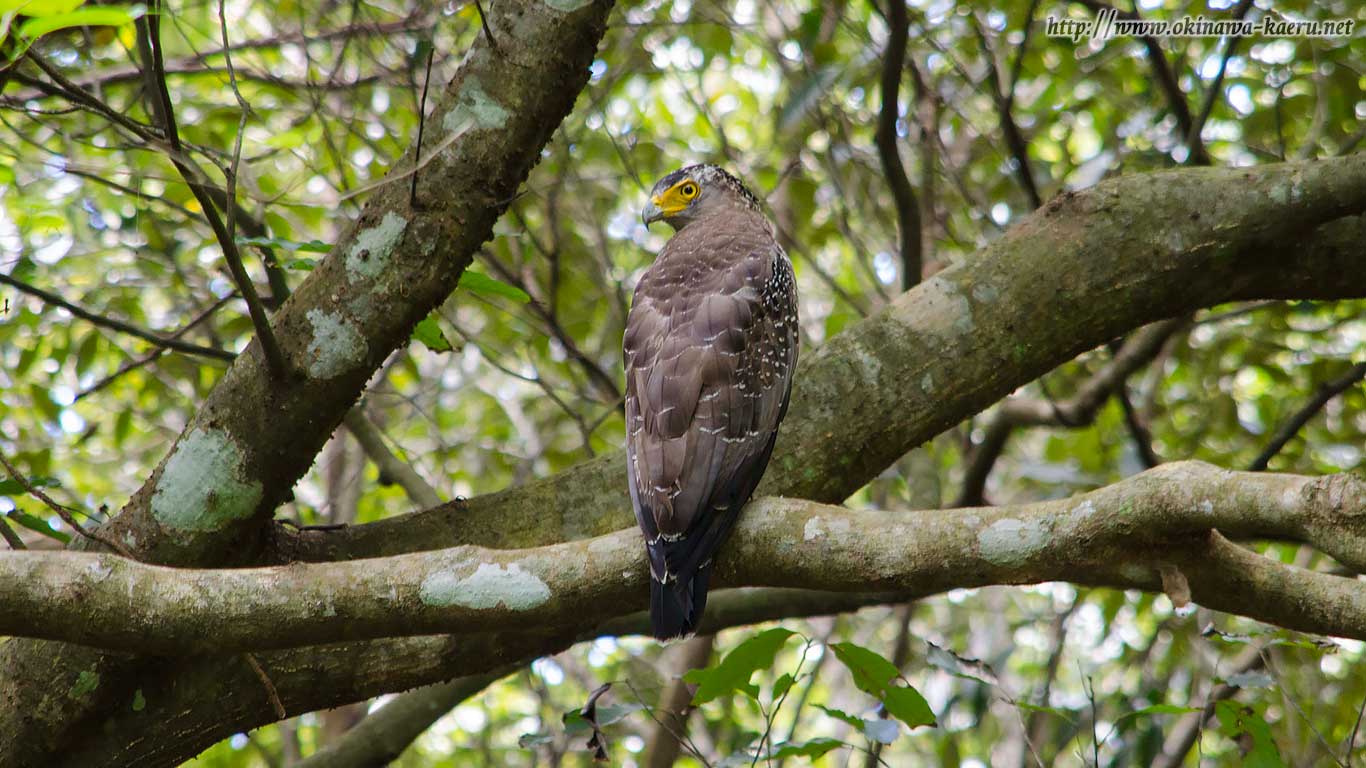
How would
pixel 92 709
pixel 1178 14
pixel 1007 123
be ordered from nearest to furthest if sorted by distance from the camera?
pixel 92 709 → pixel 1007 123 → pixel 1178 14

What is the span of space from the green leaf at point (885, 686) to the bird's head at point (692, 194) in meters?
2.25

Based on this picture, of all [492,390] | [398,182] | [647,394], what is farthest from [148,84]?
[492,390]

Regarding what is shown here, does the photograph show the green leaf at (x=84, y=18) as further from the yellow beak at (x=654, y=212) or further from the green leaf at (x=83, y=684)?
the yellow beak at (x=654, y=212)

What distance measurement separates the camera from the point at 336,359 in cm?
300

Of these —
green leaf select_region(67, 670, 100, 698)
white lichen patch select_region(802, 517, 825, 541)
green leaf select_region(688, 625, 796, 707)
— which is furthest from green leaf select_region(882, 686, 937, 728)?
green leaf select_region(67, 670, 100, 698)

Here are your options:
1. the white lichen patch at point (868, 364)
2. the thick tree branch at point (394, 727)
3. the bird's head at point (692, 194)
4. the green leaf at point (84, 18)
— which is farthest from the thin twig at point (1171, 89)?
the green leaf at point (84, 18)

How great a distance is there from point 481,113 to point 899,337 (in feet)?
4.59

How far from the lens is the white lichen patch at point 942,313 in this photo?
362 cm

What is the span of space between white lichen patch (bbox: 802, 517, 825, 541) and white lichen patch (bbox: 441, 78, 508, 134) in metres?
1.36

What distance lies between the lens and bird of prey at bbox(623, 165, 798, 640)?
9.29 ft

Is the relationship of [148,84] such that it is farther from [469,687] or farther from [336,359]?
[469,687]

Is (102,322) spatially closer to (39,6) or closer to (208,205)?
(208,205)

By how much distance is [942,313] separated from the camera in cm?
365

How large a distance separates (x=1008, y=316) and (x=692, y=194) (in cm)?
149
